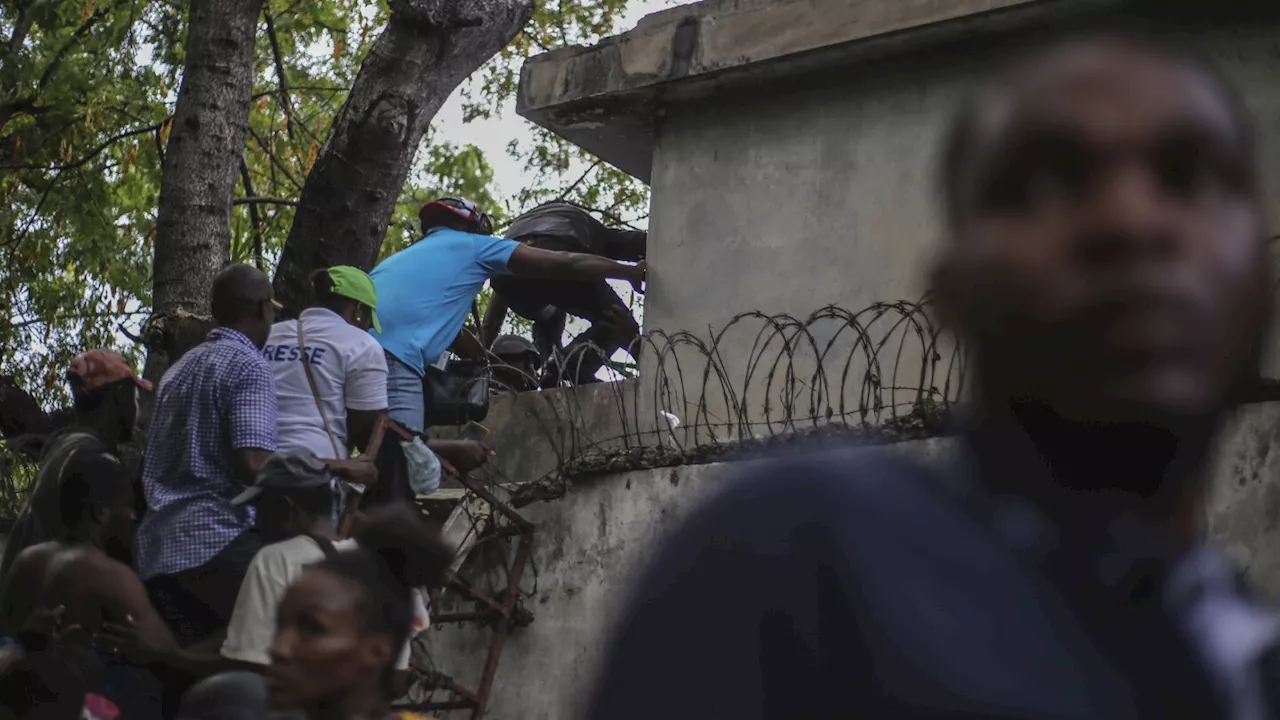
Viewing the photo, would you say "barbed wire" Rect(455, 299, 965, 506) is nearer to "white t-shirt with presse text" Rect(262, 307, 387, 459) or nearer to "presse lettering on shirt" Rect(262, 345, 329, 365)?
"white t-shirt with presse text" Rect(262, 307, 387, 459)

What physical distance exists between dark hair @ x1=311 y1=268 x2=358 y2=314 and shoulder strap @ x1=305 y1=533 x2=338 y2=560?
3.63 feet

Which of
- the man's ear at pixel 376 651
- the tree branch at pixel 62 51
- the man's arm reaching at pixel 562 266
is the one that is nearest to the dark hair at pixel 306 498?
the man's ear at pixel 376 651

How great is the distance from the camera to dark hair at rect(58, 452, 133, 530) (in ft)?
14.9

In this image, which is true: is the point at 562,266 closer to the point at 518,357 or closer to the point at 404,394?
the point at 404,394

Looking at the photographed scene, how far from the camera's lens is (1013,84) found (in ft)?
3.17

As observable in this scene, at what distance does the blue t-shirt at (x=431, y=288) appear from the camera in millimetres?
5707

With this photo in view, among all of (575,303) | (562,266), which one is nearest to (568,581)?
(562,266)

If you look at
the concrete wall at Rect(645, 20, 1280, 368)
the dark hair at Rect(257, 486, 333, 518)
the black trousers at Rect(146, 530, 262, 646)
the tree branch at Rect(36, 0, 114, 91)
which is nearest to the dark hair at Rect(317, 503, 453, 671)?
the dark hair at Rect(257, 486, 333, 518)

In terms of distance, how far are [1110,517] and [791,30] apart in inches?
221

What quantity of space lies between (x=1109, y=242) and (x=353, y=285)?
4.45 metres

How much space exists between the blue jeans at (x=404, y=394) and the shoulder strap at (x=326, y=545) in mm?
1379

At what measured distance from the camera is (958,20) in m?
5.83

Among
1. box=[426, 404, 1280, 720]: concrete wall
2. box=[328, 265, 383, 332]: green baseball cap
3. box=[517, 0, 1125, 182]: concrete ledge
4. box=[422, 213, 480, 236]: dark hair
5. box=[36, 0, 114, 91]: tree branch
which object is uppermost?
box=[36, 0, 114, 91]: tree branch

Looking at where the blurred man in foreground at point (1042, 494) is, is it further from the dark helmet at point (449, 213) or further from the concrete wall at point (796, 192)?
the dark helmet at point (449, 213)
